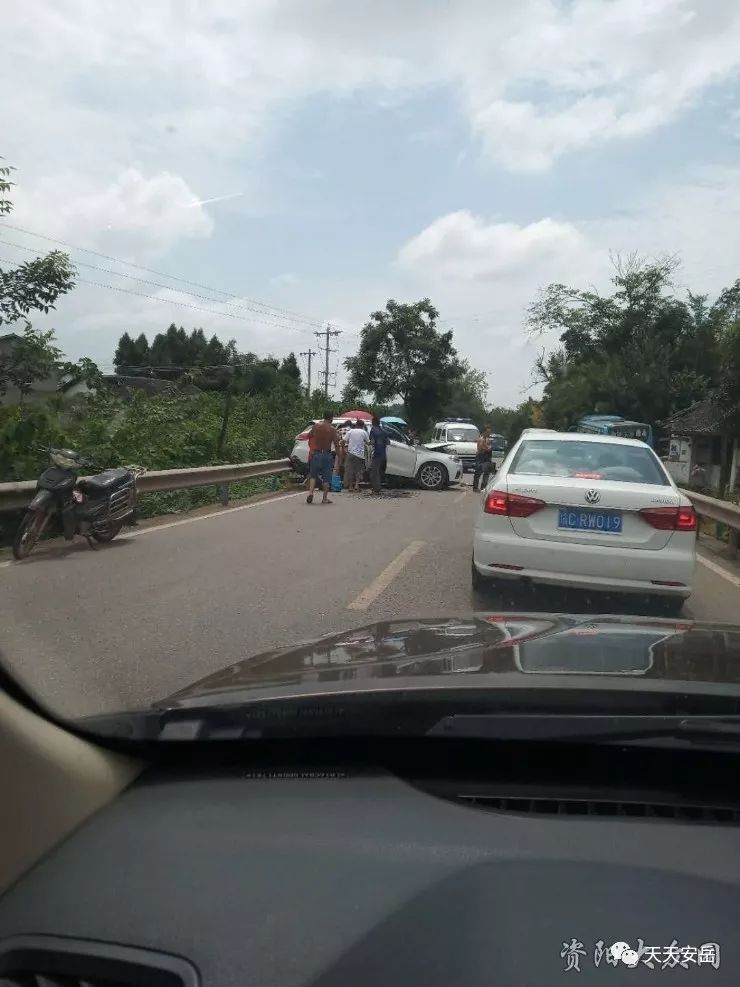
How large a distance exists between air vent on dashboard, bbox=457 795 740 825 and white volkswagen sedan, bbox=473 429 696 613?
4.60 m

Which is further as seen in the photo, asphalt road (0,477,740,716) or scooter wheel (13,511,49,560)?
scooter wheel (13,511,49,560)

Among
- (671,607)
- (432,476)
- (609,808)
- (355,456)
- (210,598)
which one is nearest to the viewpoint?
(609,808)

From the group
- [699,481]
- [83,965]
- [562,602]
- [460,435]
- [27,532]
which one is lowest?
[562,602]

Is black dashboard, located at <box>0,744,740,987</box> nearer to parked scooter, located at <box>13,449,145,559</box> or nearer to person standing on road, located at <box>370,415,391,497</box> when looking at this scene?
parked scooter, located at <box>13,449,145,559</box>

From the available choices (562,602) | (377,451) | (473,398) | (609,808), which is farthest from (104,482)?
(473,398)

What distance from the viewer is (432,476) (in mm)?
21109

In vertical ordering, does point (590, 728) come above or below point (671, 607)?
above

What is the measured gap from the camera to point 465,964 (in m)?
1.75

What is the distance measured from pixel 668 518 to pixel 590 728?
4.65 meters

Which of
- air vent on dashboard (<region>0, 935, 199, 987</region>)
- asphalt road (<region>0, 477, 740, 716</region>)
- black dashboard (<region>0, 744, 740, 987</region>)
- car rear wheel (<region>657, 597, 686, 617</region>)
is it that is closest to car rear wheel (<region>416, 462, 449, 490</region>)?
→ asphalt road (<region>0, 477, 740, 716</region>)

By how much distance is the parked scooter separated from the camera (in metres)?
9.00

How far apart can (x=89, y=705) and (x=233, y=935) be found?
8.53 feet

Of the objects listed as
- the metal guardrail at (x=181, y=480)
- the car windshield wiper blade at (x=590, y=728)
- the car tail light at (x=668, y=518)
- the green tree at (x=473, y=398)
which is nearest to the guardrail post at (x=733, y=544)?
the car tail light at (x=668, y=518)

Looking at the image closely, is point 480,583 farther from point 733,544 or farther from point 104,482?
point 733,544
